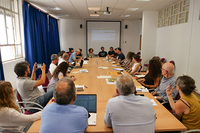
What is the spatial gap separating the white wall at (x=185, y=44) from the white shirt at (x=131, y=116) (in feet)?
13.4

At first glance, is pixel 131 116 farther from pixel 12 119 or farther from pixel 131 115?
pixel 12 119

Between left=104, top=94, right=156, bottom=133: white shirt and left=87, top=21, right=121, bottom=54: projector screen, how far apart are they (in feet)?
32.0

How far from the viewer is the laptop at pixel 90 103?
65.2 inches

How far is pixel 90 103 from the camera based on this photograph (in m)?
2.02

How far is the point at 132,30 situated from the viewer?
1105 centimetres

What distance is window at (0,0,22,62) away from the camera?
15.1 ft

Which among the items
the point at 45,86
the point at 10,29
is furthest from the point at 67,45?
the point at 45,86

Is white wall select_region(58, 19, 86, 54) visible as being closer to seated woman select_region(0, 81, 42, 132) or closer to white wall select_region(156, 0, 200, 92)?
white wall select_region(156, 0, 200, 92)

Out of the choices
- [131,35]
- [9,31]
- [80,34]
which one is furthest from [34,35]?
[131,35]

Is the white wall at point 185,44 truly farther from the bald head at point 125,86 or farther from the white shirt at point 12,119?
the white shirt at point 12,119

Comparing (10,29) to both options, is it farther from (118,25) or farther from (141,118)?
(118,25)

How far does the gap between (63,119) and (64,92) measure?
226 mm

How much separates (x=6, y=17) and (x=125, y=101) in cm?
515

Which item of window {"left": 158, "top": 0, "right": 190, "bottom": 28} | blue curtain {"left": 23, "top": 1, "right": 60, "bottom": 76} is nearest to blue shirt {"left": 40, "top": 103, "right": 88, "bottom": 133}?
blue curtain {"left": 23, "top": 1, "right": 60, "bottom": 76}
